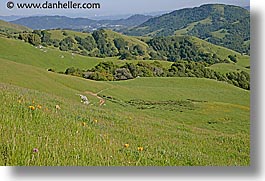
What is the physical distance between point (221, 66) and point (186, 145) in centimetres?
5194

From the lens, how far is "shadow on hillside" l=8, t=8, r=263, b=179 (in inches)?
190

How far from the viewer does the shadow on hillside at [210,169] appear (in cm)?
483

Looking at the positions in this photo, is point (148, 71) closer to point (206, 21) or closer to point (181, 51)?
point (206, 21)

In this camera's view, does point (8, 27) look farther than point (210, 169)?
Yes

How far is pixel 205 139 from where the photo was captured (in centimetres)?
668

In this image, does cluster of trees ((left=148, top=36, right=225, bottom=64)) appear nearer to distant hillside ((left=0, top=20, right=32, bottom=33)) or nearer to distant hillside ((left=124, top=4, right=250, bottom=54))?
distant hillside ((left=124, top=4, right=250, bottom=54))

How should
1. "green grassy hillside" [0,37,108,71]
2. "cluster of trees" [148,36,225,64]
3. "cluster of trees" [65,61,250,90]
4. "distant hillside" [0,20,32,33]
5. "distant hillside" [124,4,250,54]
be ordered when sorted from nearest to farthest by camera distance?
1. "distant hillside" [124,4,250,54]
2. "distant hillside" [0,20,32,33]
3. "green grassy hillside" [0,37,108,71]
4. "cluster of trees" [65,61,250,90]
5. "cluster of trees" [148,36,225,64]

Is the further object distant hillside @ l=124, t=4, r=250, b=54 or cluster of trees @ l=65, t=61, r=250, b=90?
cluster of trees @ l=65, t=61, r=250, b=90

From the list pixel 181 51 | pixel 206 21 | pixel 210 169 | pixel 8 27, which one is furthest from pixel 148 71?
pixel 210 169

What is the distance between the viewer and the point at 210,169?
5059 mm

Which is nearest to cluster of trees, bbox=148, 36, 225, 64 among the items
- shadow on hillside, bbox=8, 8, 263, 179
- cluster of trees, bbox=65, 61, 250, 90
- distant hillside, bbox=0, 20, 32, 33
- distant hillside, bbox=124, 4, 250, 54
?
distant hillside, bbox=124, 4, 250, 54

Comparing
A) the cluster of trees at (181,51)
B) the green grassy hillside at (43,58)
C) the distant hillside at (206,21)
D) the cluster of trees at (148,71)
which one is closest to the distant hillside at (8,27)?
the green grassy hillside at (43,58)

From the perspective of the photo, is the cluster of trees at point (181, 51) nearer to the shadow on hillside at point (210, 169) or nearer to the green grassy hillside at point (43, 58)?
the green grassy hillside at point (43, 58)

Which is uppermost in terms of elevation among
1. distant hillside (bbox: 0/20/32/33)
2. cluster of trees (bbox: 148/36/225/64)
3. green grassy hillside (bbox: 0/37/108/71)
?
distant hillside (bbox: 0/20/32/33)
